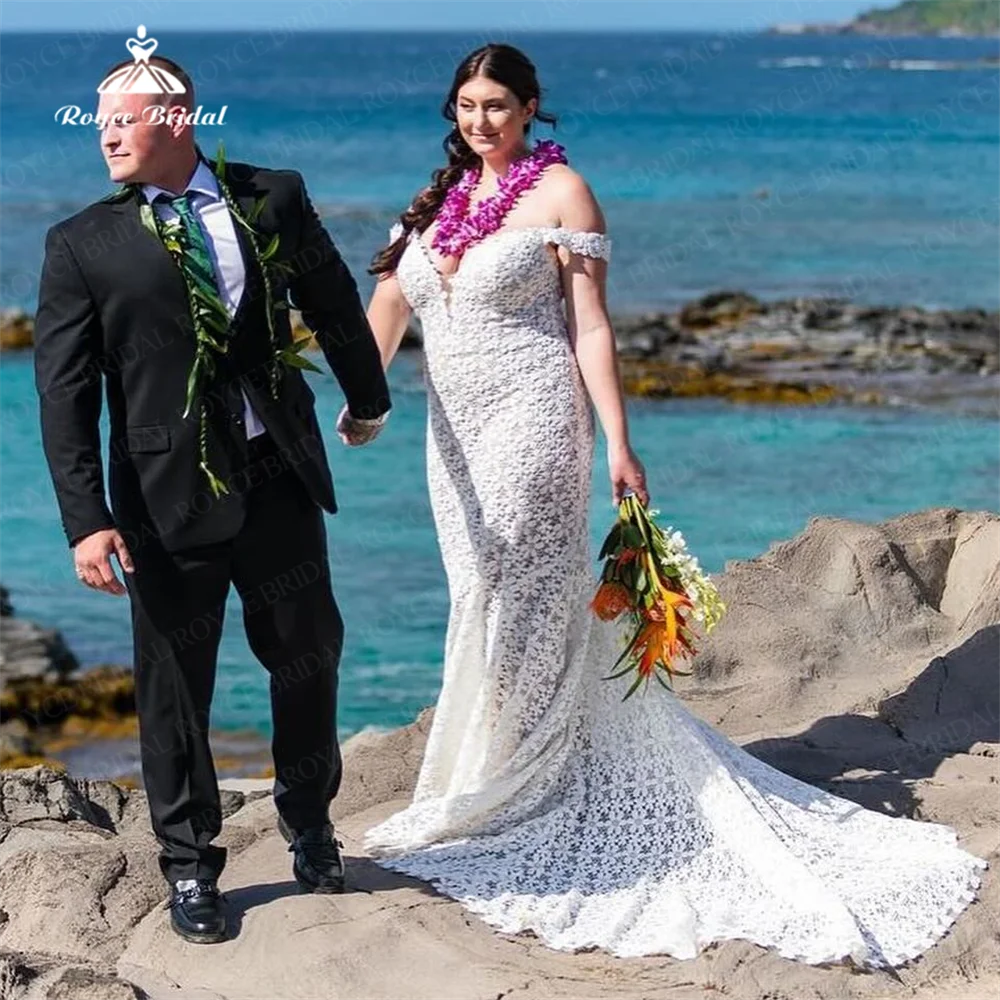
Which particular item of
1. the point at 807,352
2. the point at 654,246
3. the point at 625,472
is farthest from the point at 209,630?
the point at 654,246

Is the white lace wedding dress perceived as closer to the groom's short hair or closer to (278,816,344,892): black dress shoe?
(278,816,344,892): black dress shoe

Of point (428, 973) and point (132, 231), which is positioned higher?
point (132, 231)

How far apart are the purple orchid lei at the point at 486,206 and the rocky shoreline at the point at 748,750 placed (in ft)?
4.07

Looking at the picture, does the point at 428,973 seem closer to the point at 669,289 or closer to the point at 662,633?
the point at 662,633

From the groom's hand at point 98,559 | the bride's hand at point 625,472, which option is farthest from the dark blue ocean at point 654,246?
the groom's hand at point 98,559

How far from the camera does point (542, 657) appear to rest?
15.7ft

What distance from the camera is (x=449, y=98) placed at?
4723 mm

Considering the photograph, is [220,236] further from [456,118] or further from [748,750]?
[748,750]

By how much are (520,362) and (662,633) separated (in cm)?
75

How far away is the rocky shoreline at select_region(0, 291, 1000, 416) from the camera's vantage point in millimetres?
17500

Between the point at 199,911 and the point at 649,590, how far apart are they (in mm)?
1328

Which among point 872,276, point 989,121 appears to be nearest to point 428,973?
point 872,276

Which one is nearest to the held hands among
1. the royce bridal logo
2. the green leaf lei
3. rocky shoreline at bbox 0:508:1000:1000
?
the green leaf lei

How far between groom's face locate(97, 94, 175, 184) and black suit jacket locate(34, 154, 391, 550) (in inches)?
3.3
